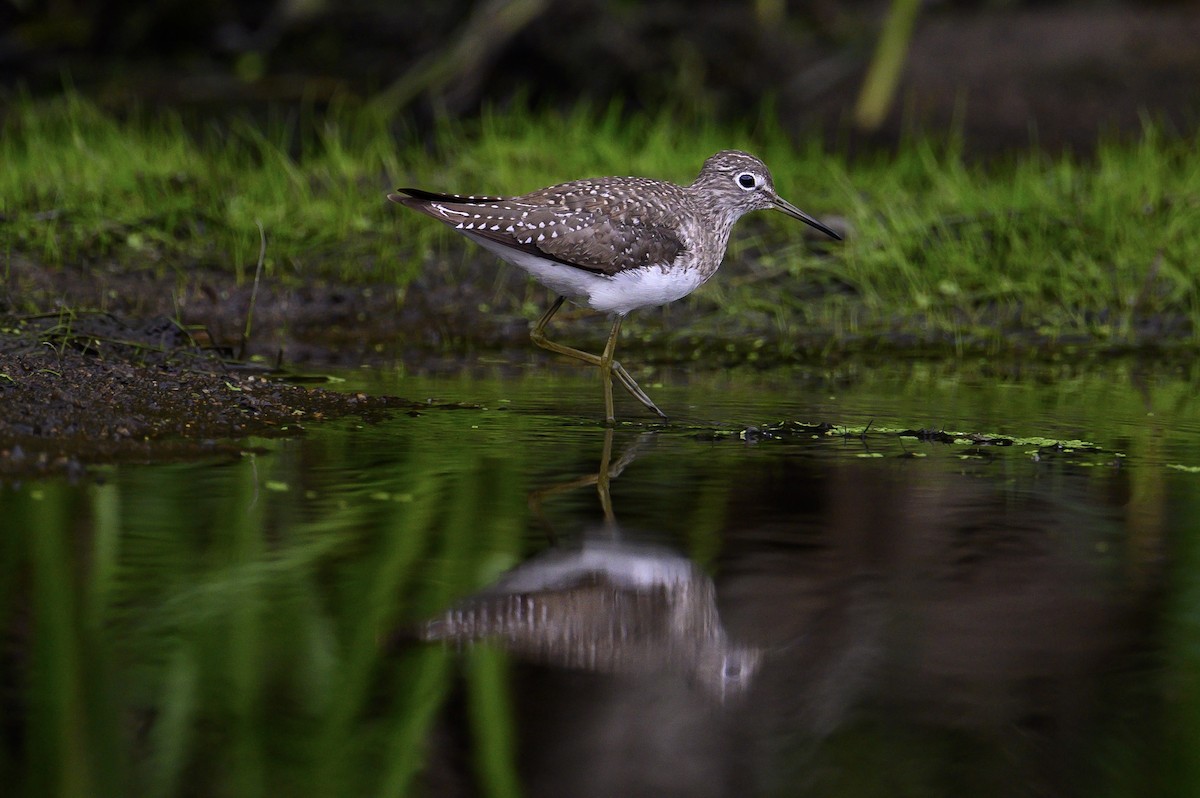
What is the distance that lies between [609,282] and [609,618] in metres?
3.08

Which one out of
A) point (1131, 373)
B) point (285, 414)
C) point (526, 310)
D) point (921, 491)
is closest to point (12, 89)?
point (526, 310)

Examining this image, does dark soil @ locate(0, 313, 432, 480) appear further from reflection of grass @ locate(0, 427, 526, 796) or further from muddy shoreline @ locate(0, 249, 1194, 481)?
reflection of grass @ locate(0, 427, 526, 796)

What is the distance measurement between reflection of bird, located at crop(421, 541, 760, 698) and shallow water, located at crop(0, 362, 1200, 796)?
0.04 feet

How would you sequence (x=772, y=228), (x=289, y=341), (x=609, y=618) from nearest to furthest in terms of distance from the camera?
1. (x=609, y=618)
2. (x=289, y=341)
3. (x=772, y=228)

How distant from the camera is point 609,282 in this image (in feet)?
23.1

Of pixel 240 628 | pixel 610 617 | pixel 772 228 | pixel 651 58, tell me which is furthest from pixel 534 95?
pixel 240 628

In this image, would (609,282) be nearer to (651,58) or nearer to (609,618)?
(609,618)

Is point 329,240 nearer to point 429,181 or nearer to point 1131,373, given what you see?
point 429,181

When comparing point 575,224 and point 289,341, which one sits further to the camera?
point 289,341

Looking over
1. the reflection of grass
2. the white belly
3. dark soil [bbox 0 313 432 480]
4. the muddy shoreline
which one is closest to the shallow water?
the reflection of grass

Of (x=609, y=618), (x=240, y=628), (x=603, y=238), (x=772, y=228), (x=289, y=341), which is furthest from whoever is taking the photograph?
(x=772, y=228)

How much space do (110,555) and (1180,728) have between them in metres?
2.80

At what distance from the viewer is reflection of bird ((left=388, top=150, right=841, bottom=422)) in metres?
7.00

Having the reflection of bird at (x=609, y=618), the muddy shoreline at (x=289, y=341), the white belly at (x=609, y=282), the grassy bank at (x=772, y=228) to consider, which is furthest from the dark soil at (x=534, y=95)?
the reflection of bird at (x=609, y=618)
